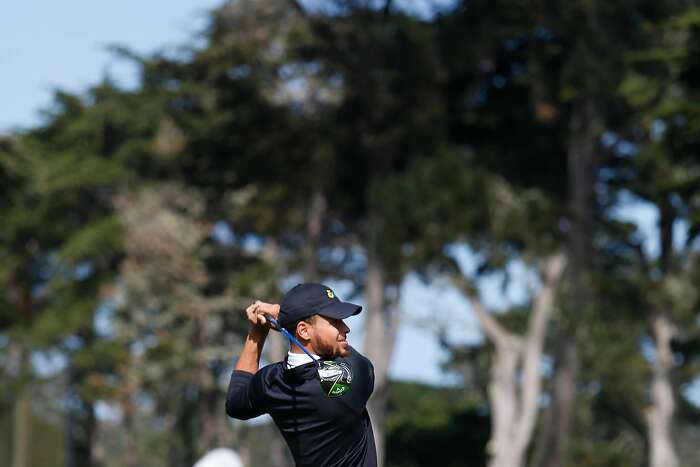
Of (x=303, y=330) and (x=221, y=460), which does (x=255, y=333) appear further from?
(x=221, y=460)

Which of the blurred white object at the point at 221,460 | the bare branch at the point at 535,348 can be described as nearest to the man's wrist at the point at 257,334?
the blurred white object at the point at 221,460

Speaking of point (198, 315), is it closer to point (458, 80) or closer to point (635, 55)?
point (458, 80)

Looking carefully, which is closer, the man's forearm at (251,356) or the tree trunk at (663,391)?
the man's forearm at (251,356)

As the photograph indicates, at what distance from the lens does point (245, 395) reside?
5.12m

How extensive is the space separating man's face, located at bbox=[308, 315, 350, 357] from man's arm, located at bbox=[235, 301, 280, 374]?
170mm

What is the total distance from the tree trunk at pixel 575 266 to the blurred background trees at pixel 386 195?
0.05 meters

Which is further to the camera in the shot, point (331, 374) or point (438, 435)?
point (438, 435)

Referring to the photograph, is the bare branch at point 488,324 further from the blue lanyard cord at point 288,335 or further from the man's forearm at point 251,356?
the blue lanyard cord at point 288,335

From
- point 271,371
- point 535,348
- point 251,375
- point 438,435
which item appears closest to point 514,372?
point 535,348

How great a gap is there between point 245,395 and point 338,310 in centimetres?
57

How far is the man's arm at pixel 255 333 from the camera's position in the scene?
497cm

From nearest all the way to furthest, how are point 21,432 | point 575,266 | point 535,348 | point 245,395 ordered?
point 245,395
point 575,266
point 535,348
point 21,432

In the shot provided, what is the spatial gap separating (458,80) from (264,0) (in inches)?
193

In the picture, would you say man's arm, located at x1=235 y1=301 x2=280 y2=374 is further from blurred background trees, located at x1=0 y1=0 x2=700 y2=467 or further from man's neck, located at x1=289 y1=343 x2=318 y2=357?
blurred background trees, located at x1=0 y1=0 x2=700 y2=467
